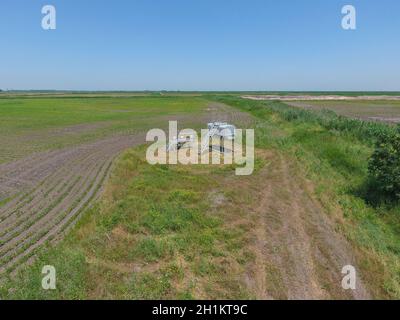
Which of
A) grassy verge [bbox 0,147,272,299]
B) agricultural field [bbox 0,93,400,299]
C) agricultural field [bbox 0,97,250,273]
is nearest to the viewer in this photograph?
grassy verge [bbox 0,147,272,299]

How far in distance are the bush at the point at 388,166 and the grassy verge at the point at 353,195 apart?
2.30 feet

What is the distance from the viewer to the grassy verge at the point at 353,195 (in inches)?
231

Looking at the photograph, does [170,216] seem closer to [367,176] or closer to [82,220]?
[82,220]

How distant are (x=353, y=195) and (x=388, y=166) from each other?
58.5 inches

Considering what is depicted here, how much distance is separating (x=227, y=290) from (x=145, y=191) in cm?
561

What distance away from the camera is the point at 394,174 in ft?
28.4

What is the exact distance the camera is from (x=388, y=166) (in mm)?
8891

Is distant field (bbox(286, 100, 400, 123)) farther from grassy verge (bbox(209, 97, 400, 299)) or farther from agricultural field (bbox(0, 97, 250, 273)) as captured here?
agricultural field (bbox(0, 97, 250, 273))

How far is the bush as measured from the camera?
28.4 ft

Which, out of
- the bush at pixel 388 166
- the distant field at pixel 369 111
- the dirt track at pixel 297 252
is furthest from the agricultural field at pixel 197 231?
the distant field at pixel 369 111

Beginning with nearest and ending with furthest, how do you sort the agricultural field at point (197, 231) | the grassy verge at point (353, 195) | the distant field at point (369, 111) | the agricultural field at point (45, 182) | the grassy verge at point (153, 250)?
1. the grassy verge at point (153, 250)
2. the agricultural field at point (197, 231)
3. the grassy verge at point (353, 195)
4. the agricultural field at point (45, 182)
5. the distant field at point (369, 111)

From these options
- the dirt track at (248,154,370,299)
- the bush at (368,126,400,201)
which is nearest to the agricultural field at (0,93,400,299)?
the dirt track at (248,154,370,299)

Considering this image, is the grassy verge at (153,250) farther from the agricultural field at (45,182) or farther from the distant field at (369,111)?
the distant field at (369,111)

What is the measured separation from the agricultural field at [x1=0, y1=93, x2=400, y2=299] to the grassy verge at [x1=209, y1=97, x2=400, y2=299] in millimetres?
38
